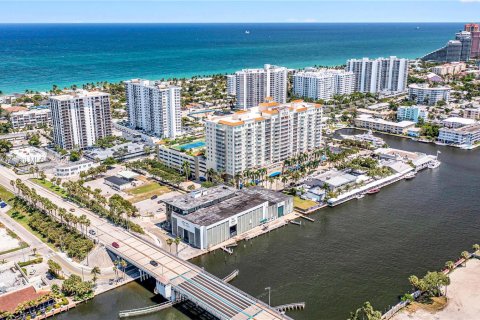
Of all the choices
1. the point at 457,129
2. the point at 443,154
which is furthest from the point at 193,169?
the point at 457,129

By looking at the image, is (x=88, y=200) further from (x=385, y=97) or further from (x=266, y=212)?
(x=385, y=97)

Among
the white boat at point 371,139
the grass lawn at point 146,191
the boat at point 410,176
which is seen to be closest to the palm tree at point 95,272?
the grass lawn at point 146,191

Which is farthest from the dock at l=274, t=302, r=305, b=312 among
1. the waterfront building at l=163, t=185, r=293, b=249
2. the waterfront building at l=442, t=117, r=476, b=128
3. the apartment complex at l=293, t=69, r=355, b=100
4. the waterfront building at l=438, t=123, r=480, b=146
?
the apartment complex at l=293, t=69, r=355, b=100

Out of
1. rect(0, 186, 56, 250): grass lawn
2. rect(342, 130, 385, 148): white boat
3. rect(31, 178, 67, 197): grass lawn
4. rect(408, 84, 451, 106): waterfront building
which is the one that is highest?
rect(408, 84, 451, 106): waterfront building

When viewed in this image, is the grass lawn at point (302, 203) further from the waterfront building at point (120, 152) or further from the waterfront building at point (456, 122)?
the waterfront building at point (456, 122)

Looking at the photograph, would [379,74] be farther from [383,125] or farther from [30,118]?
[30,118]

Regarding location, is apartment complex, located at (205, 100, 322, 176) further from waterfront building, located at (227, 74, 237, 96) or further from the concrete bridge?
waterfront building, located at (227, 74, 237, 96)
